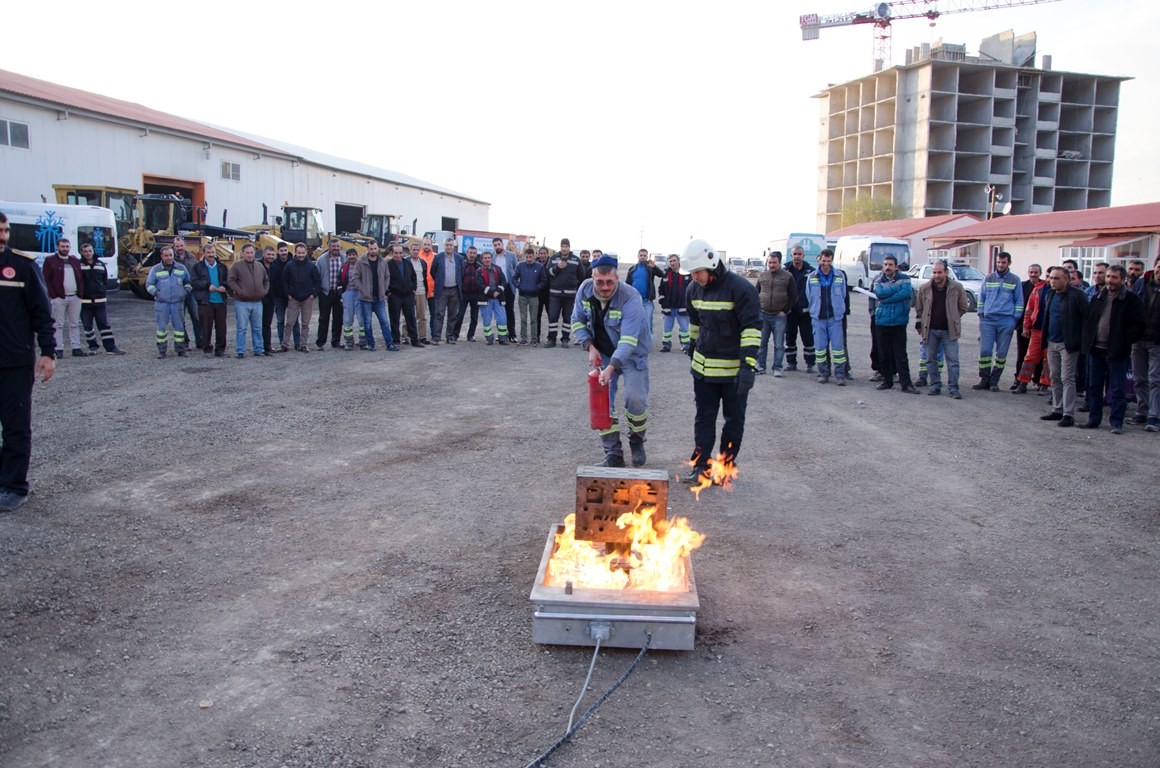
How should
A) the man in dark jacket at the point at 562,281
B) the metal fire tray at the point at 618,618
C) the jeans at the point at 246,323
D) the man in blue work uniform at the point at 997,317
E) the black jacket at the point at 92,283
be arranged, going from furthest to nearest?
1. the man in dark jacket at the point at 562,281
2. the jeans at the point at 246,323
3. the black jacket at the point at 92,283
4. the man in blue work uniform at the point at 997,317
5. the metal fire tray at the point at 618,618

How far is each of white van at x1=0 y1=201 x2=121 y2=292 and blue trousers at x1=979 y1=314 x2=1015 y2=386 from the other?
17.9 metres

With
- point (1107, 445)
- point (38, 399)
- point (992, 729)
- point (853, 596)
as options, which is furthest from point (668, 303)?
point (992, 729)

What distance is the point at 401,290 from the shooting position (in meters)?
15.1

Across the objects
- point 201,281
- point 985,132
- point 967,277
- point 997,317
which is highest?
point 985,132

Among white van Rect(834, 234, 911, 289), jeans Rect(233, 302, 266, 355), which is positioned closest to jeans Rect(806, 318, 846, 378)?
jeans Rect(233, 302, 266, 355)

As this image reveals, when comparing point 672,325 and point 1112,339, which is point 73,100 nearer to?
point 672,325

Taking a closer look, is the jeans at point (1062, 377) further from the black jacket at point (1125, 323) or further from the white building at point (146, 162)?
the white building at point (146, 162)

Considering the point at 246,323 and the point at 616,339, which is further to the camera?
the point at 246,323

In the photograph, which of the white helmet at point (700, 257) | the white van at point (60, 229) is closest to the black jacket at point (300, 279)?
the white van at point (60, 229)

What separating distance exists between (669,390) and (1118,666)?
7.73 m

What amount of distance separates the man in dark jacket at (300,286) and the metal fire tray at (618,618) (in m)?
11.3

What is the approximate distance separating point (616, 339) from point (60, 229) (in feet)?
58.4

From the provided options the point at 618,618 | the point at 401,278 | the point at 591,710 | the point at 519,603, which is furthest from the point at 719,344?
the point at 401,278

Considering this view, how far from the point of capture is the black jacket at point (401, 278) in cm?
1497
